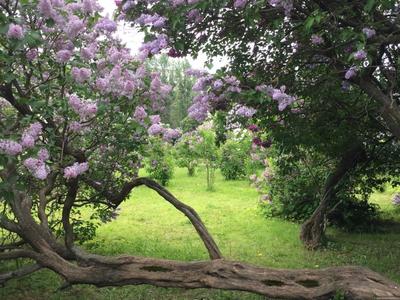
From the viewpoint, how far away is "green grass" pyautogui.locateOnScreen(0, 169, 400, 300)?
529cm

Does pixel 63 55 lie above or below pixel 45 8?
below

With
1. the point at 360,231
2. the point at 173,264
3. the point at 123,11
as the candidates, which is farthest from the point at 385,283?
the point at 360,231


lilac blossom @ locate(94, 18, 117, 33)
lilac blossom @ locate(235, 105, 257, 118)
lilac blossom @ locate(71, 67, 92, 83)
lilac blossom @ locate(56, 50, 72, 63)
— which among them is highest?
lilac blossom @ locate(94, 18, 117, 33)

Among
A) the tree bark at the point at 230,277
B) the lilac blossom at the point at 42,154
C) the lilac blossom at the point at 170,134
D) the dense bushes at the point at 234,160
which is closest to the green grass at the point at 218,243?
the tree bark at the point at 230,277

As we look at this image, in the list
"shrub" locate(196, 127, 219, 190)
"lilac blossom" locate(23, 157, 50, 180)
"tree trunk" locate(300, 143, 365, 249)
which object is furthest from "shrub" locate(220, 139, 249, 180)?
"lilac blossom" locate(23, 157, 50, 180)

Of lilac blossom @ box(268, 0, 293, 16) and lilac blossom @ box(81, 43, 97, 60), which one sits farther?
lilac blossom @ box(81, 43, 97, 60)

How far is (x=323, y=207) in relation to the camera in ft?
23.5

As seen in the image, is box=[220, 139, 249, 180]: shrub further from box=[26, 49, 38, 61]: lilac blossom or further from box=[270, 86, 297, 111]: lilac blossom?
box=[26, 49, 38, 61]: lilac blossom

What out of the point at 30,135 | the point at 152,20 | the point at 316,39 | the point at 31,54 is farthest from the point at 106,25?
the point at 316,39

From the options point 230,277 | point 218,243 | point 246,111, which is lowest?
point 218,243

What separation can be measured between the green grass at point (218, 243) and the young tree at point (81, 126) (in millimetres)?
738

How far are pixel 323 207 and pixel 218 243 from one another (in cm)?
171

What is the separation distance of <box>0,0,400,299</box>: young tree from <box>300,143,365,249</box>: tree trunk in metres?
2.77

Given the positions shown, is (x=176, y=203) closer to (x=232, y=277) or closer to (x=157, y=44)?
(x=232, y=277)
